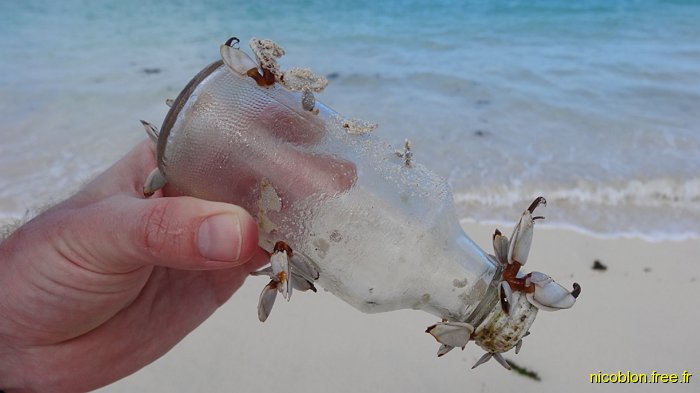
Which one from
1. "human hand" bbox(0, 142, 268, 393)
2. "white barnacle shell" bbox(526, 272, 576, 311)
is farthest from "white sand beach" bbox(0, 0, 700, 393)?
"white barnacle shell" bbox(526, 272, 576, 311)

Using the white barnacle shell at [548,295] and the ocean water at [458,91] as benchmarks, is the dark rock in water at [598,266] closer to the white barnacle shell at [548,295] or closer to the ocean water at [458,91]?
the ocean water at [458,91]

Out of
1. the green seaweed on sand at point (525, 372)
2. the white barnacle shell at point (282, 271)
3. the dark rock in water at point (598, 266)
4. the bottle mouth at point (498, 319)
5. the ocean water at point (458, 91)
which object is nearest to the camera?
the white barnacle shell at point (282, 271)

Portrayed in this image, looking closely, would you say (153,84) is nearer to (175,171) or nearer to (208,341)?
(208,341)

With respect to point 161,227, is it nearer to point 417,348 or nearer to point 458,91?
point 417,348

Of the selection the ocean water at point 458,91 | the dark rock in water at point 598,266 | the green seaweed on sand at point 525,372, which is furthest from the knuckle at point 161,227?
the ocean water at point 458,91

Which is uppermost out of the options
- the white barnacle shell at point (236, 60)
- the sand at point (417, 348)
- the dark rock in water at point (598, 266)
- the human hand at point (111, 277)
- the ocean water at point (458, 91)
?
the white barnacle shell at point (236, 60)

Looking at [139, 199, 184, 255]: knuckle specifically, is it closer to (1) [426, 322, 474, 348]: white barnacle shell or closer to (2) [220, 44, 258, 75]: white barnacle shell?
(2) [220, 44, 258, 75]: white barnacle shell

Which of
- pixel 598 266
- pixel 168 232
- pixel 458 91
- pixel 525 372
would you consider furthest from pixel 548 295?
pixel 458 91
